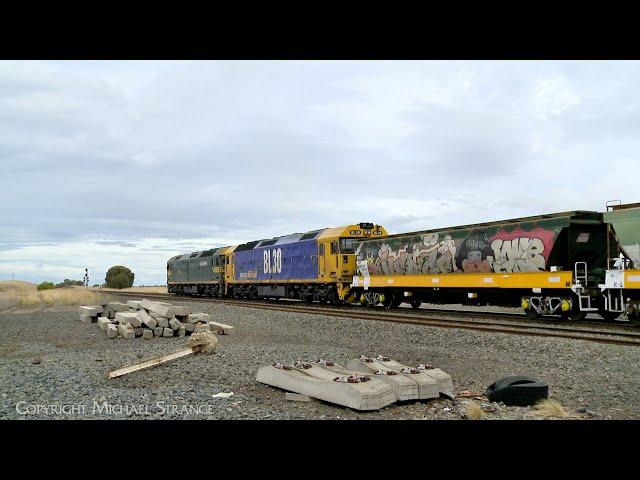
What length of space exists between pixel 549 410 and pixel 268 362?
5.15 meters

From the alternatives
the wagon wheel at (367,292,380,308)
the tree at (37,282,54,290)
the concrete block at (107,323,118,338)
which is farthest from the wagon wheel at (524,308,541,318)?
the tree at (37,282,54,290)

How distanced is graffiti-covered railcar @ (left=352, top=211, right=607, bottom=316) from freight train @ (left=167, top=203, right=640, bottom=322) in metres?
0.04

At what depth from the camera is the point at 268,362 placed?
1019 centimetres

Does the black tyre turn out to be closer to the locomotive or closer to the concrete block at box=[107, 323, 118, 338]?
the concrete block at box=[107, 323, 118, 338]

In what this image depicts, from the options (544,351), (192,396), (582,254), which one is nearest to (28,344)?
(192,396)

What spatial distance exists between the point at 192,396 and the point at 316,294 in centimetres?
2308

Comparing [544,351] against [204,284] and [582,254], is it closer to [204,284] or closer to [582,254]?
[582,254]

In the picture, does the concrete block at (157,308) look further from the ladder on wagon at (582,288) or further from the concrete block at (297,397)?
the ladder on wagon at (582,288)

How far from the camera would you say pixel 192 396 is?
23.3ft

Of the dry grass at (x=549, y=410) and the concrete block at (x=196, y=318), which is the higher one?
the concrete block at (x=196, y=318)

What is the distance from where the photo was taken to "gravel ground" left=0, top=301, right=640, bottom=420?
656 centimetres

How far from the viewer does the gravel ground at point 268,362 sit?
6.56 m

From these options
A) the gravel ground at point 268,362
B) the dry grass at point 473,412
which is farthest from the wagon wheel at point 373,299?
the dry grass at point 473,412

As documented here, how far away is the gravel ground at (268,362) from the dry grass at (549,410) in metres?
0.14
